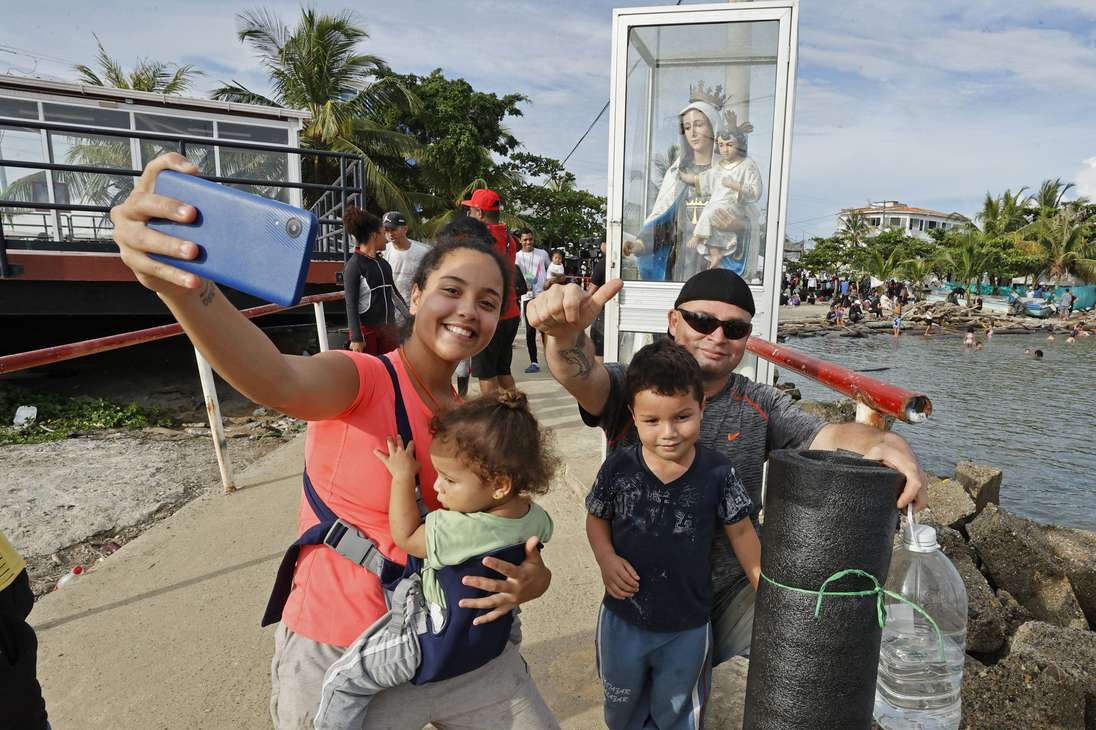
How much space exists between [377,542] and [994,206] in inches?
2328

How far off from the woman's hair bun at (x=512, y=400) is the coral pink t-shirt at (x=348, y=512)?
245 mm

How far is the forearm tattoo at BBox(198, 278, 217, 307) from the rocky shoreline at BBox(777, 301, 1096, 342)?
2875 centimetres

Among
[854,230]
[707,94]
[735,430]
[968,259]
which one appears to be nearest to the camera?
[735,430]

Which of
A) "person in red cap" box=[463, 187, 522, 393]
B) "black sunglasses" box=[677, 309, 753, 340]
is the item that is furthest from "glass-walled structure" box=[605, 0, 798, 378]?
"black sunglasses" box=[677, 309, 753, 340]

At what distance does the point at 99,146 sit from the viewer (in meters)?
9.98

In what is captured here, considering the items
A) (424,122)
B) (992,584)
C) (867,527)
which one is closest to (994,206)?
(424,122)

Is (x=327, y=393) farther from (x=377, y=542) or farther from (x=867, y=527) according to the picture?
(x=867, y=527)

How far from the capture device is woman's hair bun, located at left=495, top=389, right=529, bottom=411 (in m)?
1.57

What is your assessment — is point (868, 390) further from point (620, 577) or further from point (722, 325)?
point (620, 577)

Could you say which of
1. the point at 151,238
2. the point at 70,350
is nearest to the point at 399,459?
the point at 151,238

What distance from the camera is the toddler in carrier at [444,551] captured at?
1.42 m

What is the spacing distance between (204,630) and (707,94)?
14.8ft

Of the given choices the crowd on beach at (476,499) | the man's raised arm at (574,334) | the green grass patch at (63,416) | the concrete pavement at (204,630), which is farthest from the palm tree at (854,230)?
the man's raised arm at (574,334)

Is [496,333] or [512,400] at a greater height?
[512,400]
